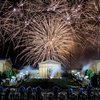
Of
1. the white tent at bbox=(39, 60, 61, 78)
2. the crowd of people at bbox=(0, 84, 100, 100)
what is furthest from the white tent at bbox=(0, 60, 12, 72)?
the crowd of people at bbox=(0, 84, 100, 100)

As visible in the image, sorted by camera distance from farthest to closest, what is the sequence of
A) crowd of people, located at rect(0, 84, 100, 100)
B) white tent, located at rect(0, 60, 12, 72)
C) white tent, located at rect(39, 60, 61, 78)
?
1. white tent, located at rect(0, 60, 12, 72)
2. white tent, located at rect(39, 60, 61, 78)
3. crowd of people, located at rect(0, 84, 100, 100)

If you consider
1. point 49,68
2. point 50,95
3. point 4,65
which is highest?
point 4,65

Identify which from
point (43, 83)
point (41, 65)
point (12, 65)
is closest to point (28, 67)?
point (41, 65)

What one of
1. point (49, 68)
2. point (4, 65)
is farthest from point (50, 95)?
point (4, 65)

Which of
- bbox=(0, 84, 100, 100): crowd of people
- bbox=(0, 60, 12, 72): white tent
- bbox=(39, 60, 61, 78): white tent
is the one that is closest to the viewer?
bbox=(0, 84, 100, 100): crowd of people

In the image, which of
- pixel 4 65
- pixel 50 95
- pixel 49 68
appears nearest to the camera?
pixel 50 95

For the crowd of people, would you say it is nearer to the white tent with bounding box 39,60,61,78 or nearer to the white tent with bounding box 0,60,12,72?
the white tent with bounding box 39,60,61,78

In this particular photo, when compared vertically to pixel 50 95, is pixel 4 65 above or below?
above

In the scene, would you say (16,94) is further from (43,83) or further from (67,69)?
(67,69)

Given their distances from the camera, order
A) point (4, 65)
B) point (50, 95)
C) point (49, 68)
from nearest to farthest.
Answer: point (50, 95) < point (49, 68) < point (4, 65)

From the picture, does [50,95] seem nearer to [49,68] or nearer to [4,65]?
[49,68]

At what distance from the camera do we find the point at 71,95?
28766mm

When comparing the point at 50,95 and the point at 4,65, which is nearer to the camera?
the point at 50,95

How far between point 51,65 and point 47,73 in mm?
2469
